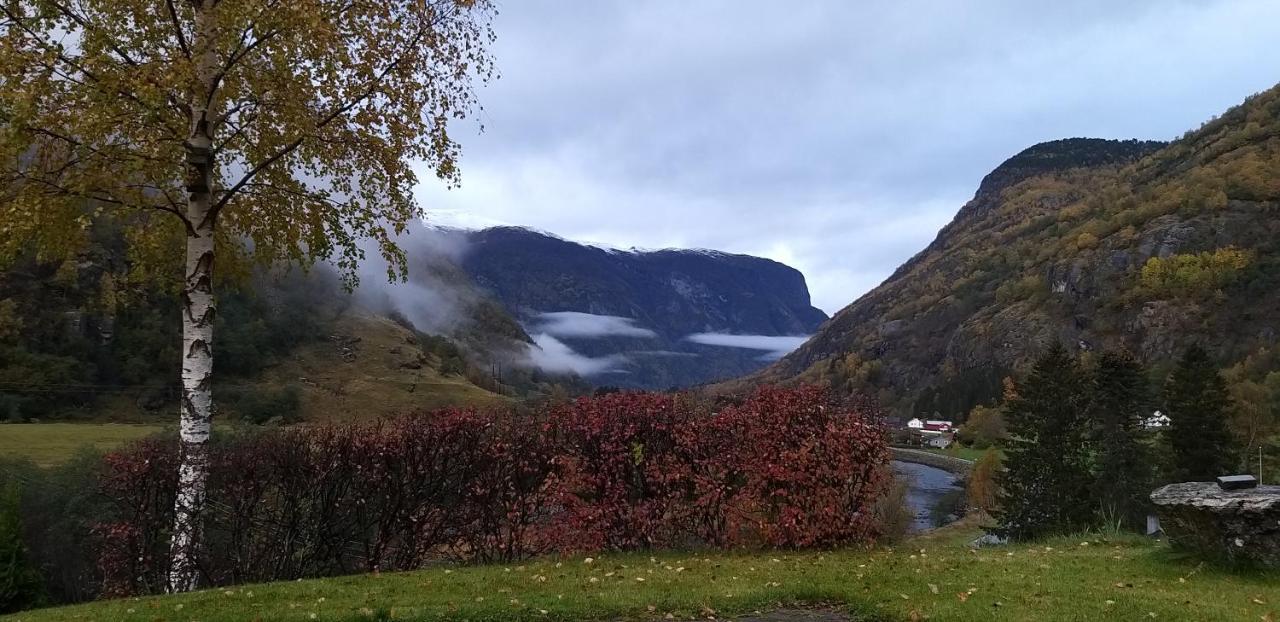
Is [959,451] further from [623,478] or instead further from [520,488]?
[520,488]

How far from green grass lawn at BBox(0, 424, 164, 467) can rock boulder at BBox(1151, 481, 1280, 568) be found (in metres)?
41.2

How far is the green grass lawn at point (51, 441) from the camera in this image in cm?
4078

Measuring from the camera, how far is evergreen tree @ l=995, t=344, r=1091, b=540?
4991 cm

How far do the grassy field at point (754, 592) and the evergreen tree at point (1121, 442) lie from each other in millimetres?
43959

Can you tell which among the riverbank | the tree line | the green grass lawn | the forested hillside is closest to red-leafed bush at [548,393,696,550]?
the green grass lawn

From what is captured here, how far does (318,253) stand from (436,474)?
4.10 meters

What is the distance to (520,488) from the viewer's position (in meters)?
12.5

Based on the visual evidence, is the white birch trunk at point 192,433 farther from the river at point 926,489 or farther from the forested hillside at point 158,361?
the river at point 926,489

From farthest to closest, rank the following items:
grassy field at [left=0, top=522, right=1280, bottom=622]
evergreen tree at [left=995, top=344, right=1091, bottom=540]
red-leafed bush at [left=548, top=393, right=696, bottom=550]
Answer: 1. evergreen tree at [left=995, top=344, right=1091, bottom=540]
2. red-leafed bush at [left=548, top=393, right=696, bottom=550]
3. grassy field at [left=0, top=522, right=1280, bottom=622]

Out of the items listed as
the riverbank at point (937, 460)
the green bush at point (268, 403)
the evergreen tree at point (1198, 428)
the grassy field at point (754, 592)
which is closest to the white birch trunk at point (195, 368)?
the grassy field at point (754, 592)

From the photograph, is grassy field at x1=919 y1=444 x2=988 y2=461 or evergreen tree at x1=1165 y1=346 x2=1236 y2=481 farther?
grassy field at x1=919 y1=444 x2=988 y2=461

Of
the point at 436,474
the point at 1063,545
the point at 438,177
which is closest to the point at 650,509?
the point at 436,474

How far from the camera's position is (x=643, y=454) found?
12156 mm

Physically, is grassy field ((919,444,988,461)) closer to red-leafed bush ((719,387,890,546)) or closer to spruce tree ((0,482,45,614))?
red-leafed bush ((719,387,890,546))
